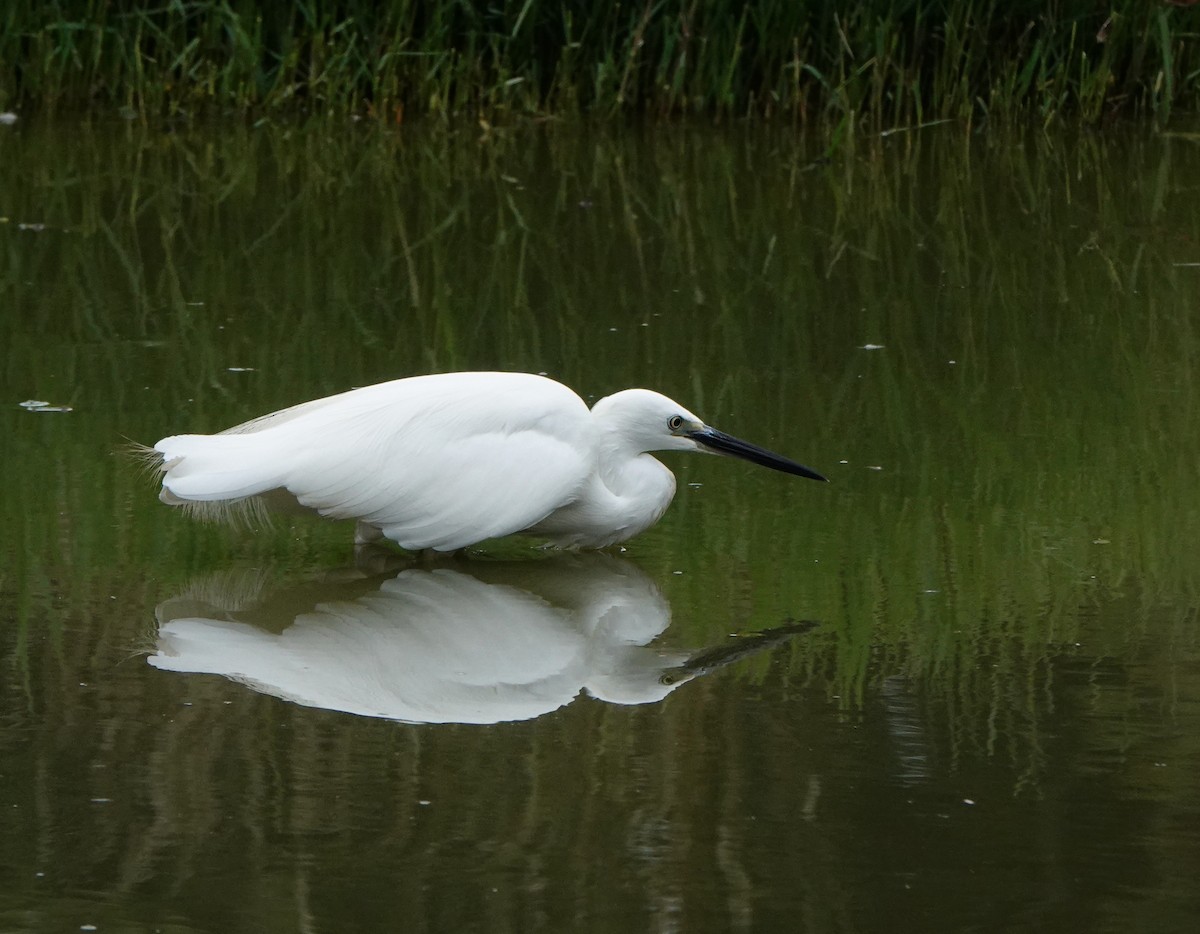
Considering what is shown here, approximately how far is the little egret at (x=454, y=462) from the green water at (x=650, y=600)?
5.3 inches

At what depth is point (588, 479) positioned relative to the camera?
4324 mm

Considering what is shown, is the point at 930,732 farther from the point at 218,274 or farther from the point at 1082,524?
the point at 218,274

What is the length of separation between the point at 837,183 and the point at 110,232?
3.22 meters

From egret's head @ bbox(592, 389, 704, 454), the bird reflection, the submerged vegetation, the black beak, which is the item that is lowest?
the bird reflection

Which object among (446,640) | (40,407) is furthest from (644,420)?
(40,407)

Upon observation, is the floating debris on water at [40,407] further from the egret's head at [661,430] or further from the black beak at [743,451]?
the black beak at [743,451]

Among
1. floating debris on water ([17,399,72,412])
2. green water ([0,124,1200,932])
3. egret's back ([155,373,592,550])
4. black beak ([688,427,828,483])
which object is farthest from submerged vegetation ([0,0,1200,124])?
egret's back ([155,373,592,550])

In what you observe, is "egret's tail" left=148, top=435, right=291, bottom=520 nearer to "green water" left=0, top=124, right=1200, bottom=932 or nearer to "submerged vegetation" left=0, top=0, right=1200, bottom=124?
"green water" left=0, top=124, right=1200, bottom=932

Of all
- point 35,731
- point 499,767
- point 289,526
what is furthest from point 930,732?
point 289,526

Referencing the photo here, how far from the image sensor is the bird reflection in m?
3.57

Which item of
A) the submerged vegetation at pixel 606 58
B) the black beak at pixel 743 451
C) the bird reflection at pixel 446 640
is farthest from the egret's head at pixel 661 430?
the submerged vegetation at pixel 606 58

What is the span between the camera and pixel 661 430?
4.49 metres

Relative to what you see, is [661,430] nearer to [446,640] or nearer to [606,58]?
[446,640]

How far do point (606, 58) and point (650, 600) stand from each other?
19.5 feet
